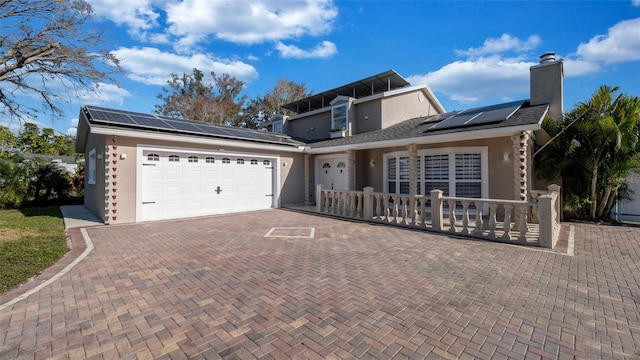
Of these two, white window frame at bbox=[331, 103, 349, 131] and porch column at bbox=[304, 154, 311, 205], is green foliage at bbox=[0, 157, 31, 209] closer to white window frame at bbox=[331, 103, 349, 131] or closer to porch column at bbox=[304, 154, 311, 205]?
porch column at bbox=[304, 154, 311, 205]

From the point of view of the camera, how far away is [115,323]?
3074 millimetres

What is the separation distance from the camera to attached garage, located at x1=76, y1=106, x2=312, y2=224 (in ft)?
29.6

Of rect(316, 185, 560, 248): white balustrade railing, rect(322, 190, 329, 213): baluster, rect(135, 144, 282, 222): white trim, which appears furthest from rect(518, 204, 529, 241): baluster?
rect(135, 144, 282, 222): white trim

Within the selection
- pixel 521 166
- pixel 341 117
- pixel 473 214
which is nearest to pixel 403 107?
pixel 341 117

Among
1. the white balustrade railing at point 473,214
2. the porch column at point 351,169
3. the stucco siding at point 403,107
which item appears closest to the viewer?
the white balustrade railing at point 473,214

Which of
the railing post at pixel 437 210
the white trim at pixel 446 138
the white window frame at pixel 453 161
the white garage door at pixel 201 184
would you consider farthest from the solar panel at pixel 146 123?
the railing post at pixel 437 210

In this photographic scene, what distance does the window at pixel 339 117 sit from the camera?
16.1 meters

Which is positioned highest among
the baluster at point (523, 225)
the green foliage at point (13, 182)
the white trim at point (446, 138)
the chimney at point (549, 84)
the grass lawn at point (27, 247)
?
the chimney at point (549, 84)

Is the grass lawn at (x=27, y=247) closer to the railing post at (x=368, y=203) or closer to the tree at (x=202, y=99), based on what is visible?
the railing post at (x=368, y=203)

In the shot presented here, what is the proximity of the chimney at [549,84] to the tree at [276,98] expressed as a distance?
24765mm

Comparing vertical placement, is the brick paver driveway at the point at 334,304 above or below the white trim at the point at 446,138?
below

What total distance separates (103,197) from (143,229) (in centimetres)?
248

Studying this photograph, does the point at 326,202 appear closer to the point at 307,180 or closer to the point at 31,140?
the point at 307,180

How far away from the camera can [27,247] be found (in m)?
6.07
